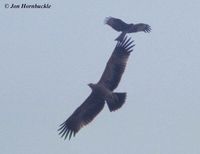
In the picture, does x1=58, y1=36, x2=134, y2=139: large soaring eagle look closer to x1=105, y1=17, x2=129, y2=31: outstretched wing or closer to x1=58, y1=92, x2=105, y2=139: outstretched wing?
x1=58, y1=92, x2=105, y2=139: outstretched wing

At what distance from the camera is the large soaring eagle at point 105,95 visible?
9.48m

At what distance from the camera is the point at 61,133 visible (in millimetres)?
9742

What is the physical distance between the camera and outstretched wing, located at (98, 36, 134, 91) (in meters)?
9.46

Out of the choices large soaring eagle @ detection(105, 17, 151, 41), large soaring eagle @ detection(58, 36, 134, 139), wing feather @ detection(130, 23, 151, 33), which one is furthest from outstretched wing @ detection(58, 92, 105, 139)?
wing feather @ detection(130, 23, 151, 33)

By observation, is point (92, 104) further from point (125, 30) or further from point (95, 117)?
point (125, 30)

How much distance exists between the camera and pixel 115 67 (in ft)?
31.0

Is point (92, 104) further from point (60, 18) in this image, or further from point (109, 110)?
point (60, 18)

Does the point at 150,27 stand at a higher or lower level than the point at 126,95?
higher

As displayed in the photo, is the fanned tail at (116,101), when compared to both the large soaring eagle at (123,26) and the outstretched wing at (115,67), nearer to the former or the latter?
the outstretched wing at (115,67)

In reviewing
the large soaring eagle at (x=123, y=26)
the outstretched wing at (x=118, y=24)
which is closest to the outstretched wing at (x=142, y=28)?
the large soaring eagle at (x=123, y=26)

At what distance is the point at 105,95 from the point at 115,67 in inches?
10.4

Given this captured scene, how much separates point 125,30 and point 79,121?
955mm

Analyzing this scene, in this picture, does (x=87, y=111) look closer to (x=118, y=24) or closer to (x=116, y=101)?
(x=116, y=101)

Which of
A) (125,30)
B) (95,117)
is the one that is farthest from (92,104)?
(125,30)
